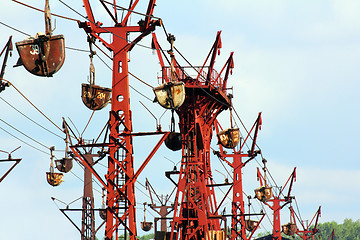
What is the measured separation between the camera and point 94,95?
26.0 m

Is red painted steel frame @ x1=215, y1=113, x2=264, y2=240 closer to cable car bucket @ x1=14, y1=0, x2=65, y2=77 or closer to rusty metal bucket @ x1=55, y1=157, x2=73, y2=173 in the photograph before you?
rusty metal bucket @ x1=55, y1=157, x2=73, y2=173

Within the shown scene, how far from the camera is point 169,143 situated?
136 feet

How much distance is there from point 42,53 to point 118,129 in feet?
19.2

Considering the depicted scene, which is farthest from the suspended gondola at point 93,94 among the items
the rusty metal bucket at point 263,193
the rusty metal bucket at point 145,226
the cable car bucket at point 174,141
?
the rusty metal bucket at point 145,226

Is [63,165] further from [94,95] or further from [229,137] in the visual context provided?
[94,95]

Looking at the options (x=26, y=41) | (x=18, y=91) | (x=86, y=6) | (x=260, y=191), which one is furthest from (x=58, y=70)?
(x=260, y=191)

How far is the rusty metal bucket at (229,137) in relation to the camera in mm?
43750

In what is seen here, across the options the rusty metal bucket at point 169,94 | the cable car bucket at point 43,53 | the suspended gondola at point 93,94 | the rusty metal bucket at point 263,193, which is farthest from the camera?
the rusty metal bucket at point 263,193

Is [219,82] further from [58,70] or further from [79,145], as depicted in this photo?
[58,70]

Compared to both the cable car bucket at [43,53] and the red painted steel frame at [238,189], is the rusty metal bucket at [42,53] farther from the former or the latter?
the red painted steel frame at [238,189]

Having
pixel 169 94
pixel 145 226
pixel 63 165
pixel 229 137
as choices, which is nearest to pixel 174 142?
pixel 229 137

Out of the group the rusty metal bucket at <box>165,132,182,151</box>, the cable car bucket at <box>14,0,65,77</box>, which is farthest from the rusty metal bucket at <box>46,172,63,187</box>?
the cable car bucket at <box>14,0,65,77</box>

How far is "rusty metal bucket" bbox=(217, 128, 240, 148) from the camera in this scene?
4375cm

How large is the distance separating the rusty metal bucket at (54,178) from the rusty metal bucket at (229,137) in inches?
431
